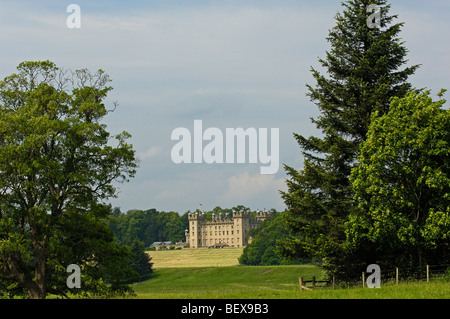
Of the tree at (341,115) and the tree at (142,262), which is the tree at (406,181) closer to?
the tree at (341,115)

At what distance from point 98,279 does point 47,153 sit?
7582 millimetres

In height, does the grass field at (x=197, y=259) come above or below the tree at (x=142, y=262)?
below

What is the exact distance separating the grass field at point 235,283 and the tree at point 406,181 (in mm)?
3291

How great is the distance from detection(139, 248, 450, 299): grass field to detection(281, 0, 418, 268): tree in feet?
17.1

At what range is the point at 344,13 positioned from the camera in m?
37.0

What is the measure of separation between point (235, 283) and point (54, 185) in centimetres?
7414

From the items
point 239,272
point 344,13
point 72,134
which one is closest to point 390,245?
point 344,13

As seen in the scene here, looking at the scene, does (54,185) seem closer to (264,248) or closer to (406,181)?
(406,181)

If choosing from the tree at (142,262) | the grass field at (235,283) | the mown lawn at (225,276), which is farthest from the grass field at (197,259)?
the mown lawn at (225,276)

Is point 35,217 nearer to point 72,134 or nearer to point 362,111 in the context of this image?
point 72,134

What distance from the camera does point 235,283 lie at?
98.8 metres

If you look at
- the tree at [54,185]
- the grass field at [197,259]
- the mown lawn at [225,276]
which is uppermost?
the tree at [54,185]

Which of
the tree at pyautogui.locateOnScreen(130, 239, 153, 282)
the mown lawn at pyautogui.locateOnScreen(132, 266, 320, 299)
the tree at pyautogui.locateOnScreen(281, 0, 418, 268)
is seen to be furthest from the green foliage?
the tree at pyautogui.locateOnScreen(281, 0, 418, 268)

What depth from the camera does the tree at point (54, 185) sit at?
2712 centimetres
